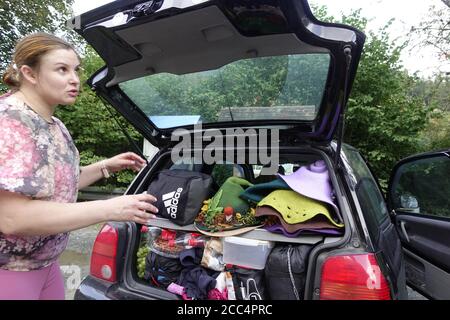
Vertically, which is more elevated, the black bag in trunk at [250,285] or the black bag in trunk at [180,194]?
the black bag in trunk at [180,194]

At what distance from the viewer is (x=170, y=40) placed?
1.81 metres

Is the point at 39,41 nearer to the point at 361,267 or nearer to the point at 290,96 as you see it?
the point at 290,96

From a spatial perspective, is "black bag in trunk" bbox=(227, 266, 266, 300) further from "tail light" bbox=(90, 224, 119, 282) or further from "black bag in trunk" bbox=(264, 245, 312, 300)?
"tail light" bbox=(90, 224, 119, 282)

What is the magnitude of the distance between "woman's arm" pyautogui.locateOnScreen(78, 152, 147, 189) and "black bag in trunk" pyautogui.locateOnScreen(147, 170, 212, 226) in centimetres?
19

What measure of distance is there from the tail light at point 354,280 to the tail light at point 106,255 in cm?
120

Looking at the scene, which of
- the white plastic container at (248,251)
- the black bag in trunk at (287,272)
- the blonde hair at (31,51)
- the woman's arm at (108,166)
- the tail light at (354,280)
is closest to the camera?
the blonde hair at (31,51)

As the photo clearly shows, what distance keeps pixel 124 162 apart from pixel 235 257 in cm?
86

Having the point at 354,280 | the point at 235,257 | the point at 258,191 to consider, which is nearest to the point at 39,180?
the point at 235,257

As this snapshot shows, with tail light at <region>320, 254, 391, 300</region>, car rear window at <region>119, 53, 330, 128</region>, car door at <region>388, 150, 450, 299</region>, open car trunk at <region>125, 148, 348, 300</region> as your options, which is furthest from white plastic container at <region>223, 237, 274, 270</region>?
car door at <region>388, 150, 450, 299</region>

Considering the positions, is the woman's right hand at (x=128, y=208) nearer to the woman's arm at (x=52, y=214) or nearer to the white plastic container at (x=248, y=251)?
the woman's arm at (x=52, y=214)

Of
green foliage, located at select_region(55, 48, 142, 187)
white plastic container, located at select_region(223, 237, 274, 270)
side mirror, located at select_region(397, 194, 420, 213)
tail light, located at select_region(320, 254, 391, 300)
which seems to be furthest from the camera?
green foliage, located at select_region(55, 48, 142, 187)

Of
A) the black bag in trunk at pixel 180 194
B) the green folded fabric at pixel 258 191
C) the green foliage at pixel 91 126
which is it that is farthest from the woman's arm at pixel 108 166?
the green foliage at pixel 91 126

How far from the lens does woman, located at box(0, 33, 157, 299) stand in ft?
3.94

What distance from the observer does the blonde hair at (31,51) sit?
4.45 feet
